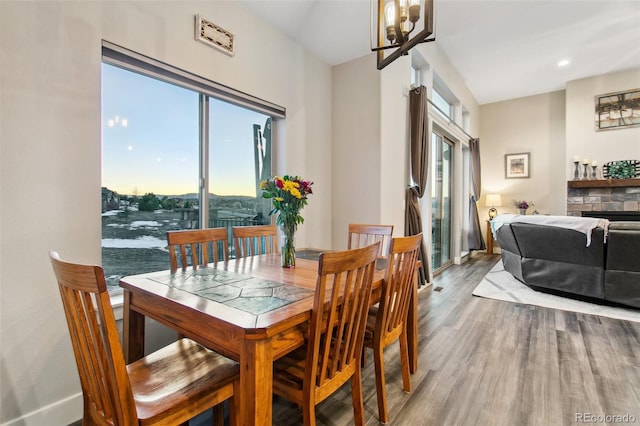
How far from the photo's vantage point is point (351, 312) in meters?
1.27

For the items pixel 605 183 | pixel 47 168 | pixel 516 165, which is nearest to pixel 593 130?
pixel 605 183

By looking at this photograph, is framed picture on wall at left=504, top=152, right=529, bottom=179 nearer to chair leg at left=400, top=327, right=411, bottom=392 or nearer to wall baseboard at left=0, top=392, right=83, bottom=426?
chair leg at left=400, top=327, right=411, bottom=392

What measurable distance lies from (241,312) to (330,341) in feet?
1.23

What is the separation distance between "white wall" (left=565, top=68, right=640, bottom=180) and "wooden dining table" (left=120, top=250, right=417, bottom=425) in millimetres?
6680

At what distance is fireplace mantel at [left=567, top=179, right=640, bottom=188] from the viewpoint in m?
5.44

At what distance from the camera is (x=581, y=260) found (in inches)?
132

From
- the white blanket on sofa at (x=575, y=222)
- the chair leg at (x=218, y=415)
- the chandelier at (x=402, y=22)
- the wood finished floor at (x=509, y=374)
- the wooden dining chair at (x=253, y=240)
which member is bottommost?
the wood finished floor at (x=509, y=374)

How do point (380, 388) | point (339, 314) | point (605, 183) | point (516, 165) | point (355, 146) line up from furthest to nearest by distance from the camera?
point (516, 165), point (605, 183), point (355, 146), point (380, 388), point (339, 314)

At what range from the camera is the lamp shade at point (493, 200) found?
680 centimetres

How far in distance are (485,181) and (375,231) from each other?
6.19 meters

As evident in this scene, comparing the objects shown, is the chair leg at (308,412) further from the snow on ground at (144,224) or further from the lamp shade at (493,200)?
the lamp shade at (493,200)

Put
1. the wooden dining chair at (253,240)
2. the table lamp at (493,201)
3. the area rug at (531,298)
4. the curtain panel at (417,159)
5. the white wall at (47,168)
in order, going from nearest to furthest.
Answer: the white wall at (47,168) < the wooden dining chair at (253,240) < the area rug at (531,298) < the curtain panel at (417,159) < the table lamp at (493,201)

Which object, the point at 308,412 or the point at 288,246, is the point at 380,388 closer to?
the point at 308,412

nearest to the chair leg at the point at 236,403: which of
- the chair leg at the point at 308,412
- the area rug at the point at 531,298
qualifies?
the chair leg at the point at 308,412
